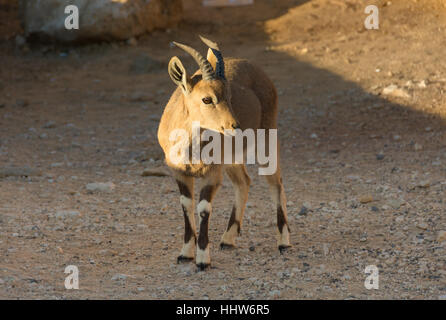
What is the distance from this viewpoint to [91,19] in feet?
50.7

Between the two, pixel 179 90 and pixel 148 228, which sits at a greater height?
pixel 179 90

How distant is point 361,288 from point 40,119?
328 inches

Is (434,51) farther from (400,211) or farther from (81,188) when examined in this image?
(81,188)

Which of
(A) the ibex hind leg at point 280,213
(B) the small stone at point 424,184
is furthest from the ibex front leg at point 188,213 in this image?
(B) the small stone at point 424,184

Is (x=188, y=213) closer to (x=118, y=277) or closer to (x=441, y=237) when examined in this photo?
(x=118, y=277)

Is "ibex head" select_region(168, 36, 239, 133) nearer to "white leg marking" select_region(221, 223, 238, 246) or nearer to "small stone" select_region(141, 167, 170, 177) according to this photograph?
"white leg marking" select_region(221, 223, 238, 246)

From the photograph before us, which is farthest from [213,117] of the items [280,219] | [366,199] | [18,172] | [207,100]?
[18,172]

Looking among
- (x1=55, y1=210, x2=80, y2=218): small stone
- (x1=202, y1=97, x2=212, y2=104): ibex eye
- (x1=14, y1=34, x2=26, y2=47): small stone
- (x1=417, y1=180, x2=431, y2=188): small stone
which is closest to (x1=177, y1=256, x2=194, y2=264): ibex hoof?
(x1=202, y1=97, x2=212, y2=104): ibex eye

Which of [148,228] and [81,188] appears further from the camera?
[81,188]

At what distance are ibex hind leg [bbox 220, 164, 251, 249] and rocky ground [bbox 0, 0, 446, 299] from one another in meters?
0.14

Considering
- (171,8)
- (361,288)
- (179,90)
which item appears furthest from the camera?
(171,8)

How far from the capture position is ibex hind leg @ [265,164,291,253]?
7.01 meters

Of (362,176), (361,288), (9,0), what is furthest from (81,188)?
(9,0)

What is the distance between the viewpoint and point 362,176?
9414 mm
